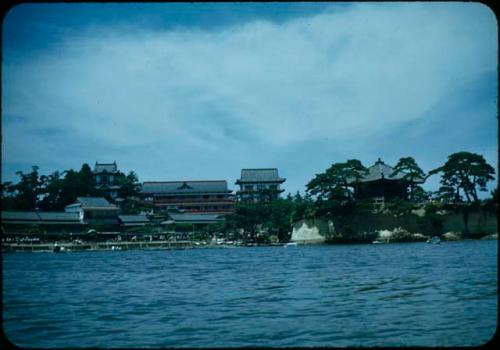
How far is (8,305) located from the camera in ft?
30.2

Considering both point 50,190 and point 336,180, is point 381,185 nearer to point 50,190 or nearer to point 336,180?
point 336,180

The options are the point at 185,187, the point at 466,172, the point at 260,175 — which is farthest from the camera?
the point at 260,175

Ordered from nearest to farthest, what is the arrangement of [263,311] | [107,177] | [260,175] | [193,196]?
[263,311] < [193,196] < [107,177] < [260,175]

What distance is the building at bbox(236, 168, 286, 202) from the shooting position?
54.8m

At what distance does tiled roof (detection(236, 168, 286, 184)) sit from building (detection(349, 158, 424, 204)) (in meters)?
19.6

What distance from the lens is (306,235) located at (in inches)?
1510

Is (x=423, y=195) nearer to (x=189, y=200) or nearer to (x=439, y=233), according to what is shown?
(x=439, y=233)

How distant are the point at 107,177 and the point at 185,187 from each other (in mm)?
8981

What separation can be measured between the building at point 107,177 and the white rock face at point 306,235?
22.8 meters

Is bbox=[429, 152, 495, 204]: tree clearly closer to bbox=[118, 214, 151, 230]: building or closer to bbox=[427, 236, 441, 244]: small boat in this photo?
bbox=[427, 236, 441, 244]: small boat

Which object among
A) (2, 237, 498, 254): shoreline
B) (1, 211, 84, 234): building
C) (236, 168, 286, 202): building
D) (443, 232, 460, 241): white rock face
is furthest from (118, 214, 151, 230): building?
(443, 232, 460, 241): white rock face

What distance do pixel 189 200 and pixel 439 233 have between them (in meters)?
26.7

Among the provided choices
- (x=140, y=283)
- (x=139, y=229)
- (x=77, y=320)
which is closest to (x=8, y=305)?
(x=77, y=320)

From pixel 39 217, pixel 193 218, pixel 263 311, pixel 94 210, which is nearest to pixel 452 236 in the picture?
pixel 193 218
